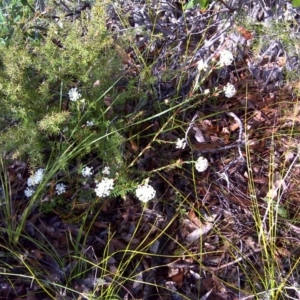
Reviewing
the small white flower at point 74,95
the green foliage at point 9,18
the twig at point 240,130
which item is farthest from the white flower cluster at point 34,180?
the twig at point 240,130

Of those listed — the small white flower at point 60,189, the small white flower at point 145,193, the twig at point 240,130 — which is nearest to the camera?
the small white flower at point 145,193

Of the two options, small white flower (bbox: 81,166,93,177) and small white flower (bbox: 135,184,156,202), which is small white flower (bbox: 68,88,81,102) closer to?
small white flower (bbox: 81,166,93,177)

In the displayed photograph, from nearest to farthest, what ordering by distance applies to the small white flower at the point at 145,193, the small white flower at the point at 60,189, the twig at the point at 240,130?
the small white flower at the point at 145,193 < the small white flower at the point at 60,189 < the twig at the point at 240,130

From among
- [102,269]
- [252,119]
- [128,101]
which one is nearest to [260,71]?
[252,119]

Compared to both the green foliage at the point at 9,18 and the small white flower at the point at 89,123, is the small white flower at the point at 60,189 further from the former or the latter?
the green foliage at the point at 9,18

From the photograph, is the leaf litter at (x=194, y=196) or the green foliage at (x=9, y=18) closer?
the leaf litter at (x=194, y=196)

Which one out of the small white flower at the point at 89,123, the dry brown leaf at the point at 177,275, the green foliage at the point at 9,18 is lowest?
the dry brown leaf at the point at 177,275

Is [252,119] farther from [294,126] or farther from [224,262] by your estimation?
[224,262]

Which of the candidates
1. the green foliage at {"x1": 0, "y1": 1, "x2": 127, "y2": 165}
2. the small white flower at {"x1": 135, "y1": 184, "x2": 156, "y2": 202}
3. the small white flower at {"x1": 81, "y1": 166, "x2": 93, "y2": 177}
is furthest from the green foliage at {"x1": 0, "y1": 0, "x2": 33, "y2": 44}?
the small white flower at {"x1": 135, "y1": 184, "x2": 156, "y2": 202}

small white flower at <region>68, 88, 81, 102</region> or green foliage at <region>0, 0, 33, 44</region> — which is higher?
green foliage at <region>0, 0, 33, 44</region>

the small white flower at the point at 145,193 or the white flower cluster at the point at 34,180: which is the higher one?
the white flower cluster at the point at 34,180

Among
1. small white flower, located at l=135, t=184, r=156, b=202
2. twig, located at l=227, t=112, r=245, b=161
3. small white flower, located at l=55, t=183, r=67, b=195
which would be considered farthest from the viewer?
twig, located at l=227, t=112, r=245, b=161
